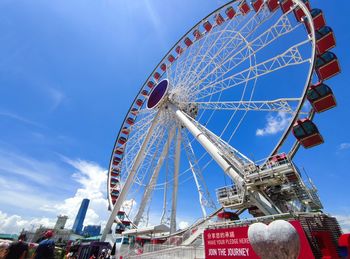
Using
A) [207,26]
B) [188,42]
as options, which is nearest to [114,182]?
[188,42]

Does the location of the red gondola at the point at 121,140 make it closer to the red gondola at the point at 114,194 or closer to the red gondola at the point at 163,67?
the red gondola at the point at 114,194

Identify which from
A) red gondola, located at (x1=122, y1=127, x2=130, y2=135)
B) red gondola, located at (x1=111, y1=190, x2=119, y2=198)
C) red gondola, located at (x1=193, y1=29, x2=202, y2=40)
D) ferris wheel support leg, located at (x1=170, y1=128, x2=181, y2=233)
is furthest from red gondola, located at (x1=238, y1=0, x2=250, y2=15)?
red gondola, located at (x1=111, y1=190, x2=119, y2=198)

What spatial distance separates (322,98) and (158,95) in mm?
14322

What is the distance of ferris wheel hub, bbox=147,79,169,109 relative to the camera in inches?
827

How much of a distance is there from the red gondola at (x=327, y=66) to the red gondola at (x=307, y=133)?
11.8 feet

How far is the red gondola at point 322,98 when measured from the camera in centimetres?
1297

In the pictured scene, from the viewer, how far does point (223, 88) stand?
16969 millimetres

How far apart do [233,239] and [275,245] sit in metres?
4.93

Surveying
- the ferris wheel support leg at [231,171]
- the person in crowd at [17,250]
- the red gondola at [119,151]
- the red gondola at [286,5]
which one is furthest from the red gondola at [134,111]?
the person in crowd at [17,250]

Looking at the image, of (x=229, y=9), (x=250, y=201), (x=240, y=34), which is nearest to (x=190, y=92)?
(x=240, y=34)

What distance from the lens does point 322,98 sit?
1298cm

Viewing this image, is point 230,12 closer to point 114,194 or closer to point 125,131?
point 125,131

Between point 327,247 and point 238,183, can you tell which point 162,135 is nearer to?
point 238,183

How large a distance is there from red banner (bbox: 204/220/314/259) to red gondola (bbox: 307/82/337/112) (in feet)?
27.8
